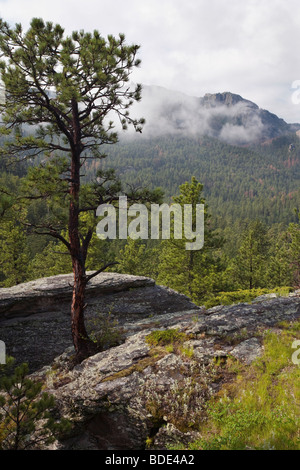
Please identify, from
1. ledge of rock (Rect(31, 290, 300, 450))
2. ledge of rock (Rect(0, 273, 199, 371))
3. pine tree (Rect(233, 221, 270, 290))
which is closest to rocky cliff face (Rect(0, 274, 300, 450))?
ledge of rock (Rect(31, 290, 300, 450))

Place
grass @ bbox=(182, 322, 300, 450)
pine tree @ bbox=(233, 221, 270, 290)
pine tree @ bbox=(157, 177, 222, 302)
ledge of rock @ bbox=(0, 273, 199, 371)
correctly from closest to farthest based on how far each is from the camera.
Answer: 1. grass @ bbox=(182, 322, 300, 450)
2. ledge of rock @ bbox=(0, 273, 199, 371)
3. pine tree @ bbox=(157, 177, 222, 302)
4. pine tree @ bbox=(233, 221, 270, 290)

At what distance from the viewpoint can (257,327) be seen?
8422 mm

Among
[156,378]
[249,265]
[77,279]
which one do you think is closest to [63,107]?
[77,279]

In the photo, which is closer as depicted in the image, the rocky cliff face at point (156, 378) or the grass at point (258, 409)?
the grass at point (258, 409)

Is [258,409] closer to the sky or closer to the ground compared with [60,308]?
Answer: closer to the sky

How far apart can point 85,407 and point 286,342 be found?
5739 millimetres

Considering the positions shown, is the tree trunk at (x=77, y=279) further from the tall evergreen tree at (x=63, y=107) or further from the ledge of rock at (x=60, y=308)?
the ledge of rock at (x=60, y=308)

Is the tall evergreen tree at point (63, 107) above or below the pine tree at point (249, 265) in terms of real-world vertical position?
above

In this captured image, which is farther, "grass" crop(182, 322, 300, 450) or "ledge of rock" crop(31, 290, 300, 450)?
"ledge of rock" crop(31, 290, 300, 450)

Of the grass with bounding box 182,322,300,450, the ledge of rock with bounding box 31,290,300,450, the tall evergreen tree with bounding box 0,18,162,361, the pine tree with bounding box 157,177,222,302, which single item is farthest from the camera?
the pine tree with bounding box 157,177,222,302

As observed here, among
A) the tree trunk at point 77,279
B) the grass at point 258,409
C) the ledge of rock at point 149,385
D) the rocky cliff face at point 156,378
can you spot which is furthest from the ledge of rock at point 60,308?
the grass at point 258,409

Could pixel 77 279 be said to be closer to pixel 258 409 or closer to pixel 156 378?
pixel 156 378

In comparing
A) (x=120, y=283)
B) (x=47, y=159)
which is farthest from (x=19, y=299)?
(x=47, y=159)

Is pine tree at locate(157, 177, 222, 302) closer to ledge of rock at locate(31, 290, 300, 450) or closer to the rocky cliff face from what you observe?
the rocky cliff face
